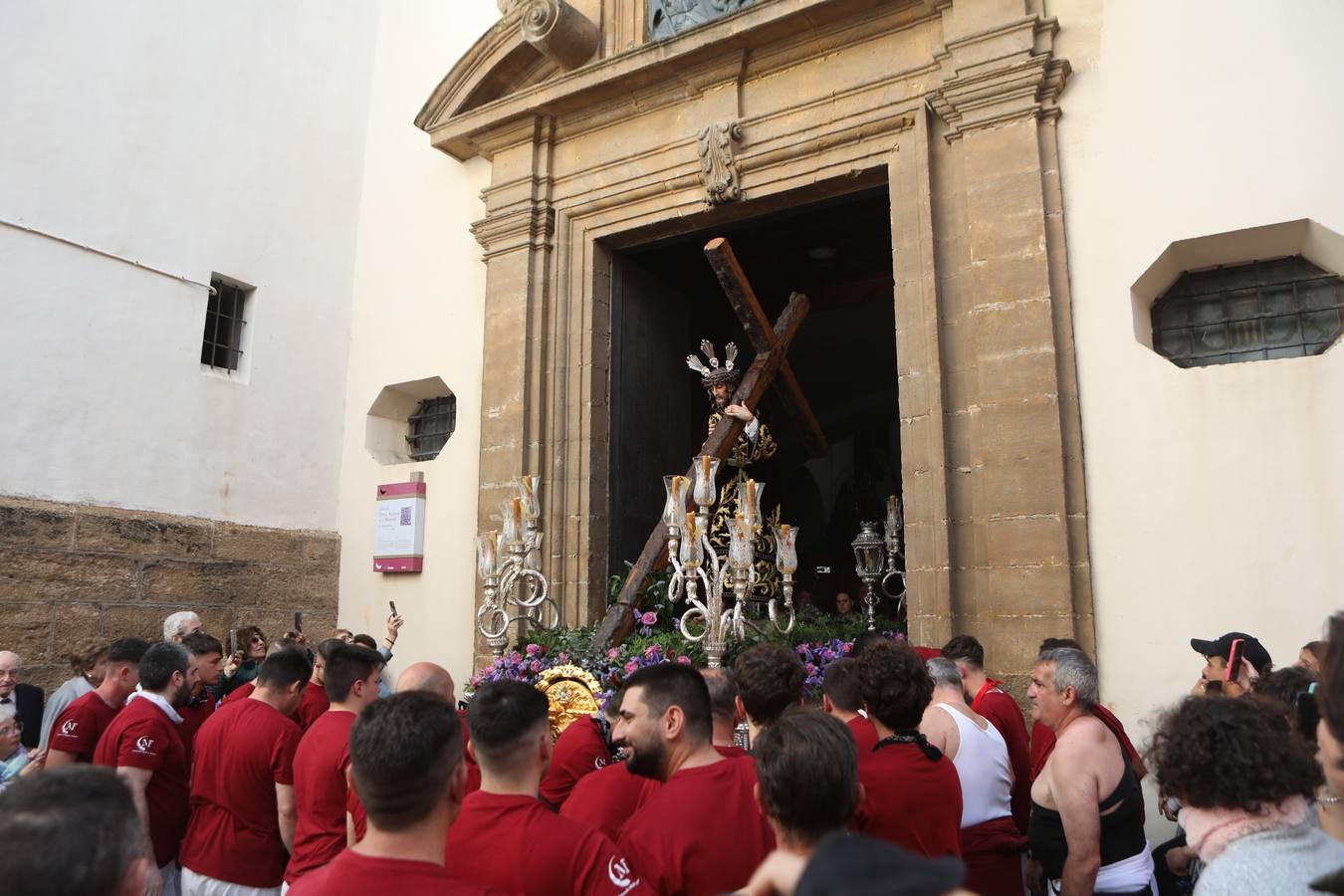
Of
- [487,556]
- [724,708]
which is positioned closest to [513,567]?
[487,556]

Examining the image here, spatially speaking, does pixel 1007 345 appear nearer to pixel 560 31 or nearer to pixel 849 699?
pixel 849 699

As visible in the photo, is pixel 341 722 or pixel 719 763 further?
pixel 341 722

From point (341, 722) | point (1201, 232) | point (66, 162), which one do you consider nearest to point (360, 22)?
point (66, 162)

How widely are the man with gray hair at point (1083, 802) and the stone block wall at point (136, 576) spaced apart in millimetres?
6463

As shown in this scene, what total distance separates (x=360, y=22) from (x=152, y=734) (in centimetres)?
793

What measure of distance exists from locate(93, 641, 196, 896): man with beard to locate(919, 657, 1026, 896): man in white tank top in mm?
2945

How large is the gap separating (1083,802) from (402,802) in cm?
214

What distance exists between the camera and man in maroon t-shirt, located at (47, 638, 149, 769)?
14.2 ft

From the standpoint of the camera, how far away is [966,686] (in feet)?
15.4

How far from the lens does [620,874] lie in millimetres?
2424

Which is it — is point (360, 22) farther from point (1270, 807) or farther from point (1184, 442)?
point (1270, 807)

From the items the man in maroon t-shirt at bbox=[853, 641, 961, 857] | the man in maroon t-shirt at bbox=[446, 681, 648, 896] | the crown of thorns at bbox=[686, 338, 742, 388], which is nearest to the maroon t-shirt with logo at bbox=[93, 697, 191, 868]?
the man in maroon t-shirt at bbox=[446, 681, 648, 896]

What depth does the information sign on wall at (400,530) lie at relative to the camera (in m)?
8.61

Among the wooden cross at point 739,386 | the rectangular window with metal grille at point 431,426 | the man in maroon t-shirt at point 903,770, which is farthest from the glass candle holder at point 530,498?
the man in maroon t-shirt at point 903,770
